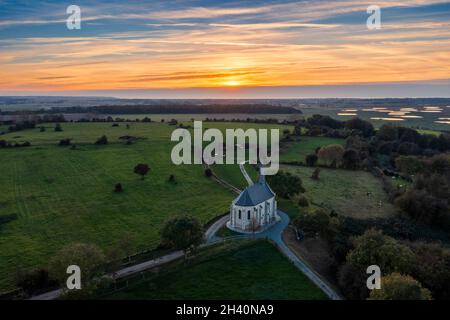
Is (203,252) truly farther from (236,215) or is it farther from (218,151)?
(218,151)

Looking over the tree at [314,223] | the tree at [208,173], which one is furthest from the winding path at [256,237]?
the tree at [208,173]

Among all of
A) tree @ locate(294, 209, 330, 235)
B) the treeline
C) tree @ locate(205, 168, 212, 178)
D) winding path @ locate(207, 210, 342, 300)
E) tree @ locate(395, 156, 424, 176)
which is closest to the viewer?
winding path @ locate(207, 210, 342, 300)

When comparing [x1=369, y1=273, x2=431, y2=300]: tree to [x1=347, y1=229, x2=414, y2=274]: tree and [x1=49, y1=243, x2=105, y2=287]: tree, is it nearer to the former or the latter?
[x1=347, y1=229, x2=414, y2=274]: tree

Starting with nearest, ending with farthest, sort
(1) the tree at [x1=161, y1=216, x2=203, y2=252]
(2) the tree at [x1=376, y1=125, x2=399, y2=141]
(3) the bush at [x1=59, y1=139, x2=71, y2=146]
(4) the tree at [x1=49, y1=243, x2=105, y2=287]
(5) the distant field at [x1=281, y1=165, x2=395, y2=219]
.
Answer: (4) the tree at [x1=49, y1=243, x2=105, y2=287] < (1) the tree at [x1=161, y1=216, x2=203, y2=252] < (5) the distant field at [x1=281, y1=165, x2=395, y2=219] < (3) the bush at [x1=59, y1=139, x2=71, y2=146] < (2) the tree at [x1=376, y1=125, x2=399, y2=141]

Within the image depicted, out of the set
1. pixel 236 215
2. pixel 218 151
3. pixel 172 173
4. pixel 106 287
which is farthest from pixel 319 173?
pixel 106 287

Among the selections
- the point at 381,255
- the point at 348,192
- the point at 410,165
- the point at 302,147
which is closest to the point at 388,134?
the point at 302,147

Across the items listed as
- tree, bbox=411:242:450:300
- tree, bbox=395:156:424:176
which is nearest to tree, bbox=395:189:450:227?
tree, bbox=411:242:450:300
